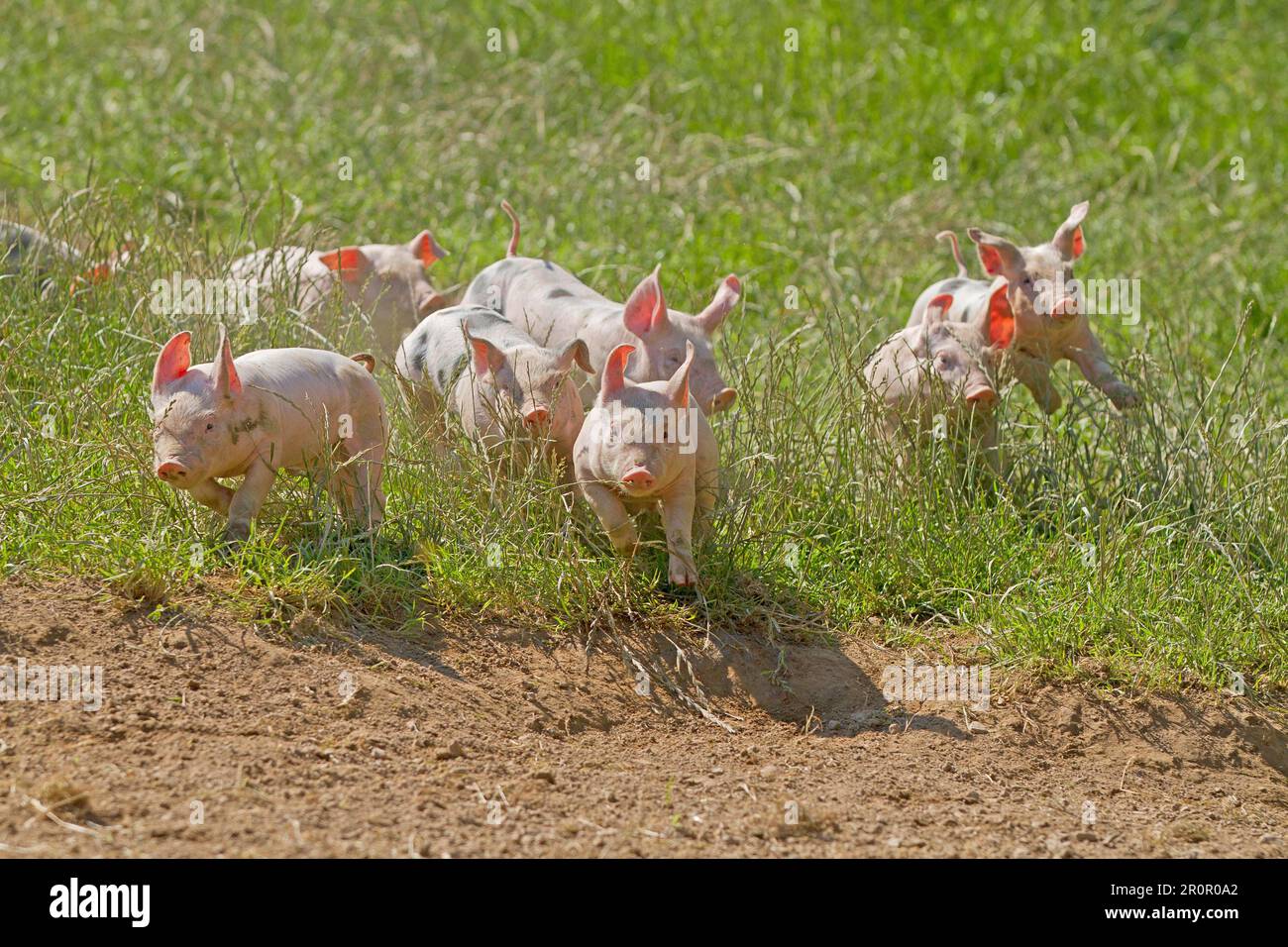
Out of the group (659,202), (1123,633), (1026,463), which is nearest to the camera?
(1123,633)

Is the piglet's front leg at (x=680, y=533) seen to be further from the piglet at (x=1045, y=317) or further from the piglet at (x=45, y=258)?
the piglet at (x=45, y=258)

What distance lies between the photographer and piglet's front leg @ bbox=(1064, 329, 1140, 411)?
5.84m

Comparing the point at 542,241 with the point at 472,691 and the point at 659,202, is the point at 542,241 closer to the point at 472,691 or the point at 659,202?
the point at 659,202

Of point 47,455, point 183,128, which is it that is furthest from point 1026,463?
point 183,128

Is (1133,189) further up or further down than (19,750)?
further up

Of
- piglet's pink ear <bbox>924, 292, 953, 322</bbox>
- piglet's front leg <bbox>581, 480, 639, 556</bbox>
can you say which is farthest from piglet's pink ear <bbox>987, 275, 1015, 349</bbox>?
piglet's front leg <bbox>581, 480, 639, 556</bbox>

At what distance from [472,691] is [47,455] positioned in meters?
1.75

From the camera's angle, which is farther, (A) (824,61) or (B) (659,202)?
(A) (824,61)

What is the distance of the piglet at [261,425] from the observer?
4379 mm

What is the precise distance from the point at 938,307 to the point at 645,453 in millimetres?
1859

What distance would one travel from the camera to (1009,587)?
16.9 ft

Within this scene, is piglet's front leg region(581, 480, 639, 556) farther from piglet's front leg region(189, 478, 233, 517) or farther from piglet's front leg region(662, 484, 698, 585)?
piglet's front leg region(189, 478, 233, 517)

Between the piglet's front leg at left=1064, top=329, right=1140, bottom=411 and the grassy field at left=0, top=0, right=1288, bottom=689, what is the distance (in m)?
0.07

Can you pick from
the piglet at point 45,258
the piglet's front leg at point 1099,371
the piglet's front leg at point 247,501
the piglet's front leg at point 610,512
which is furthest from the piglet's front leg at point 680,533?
the piglet at point 45,258
